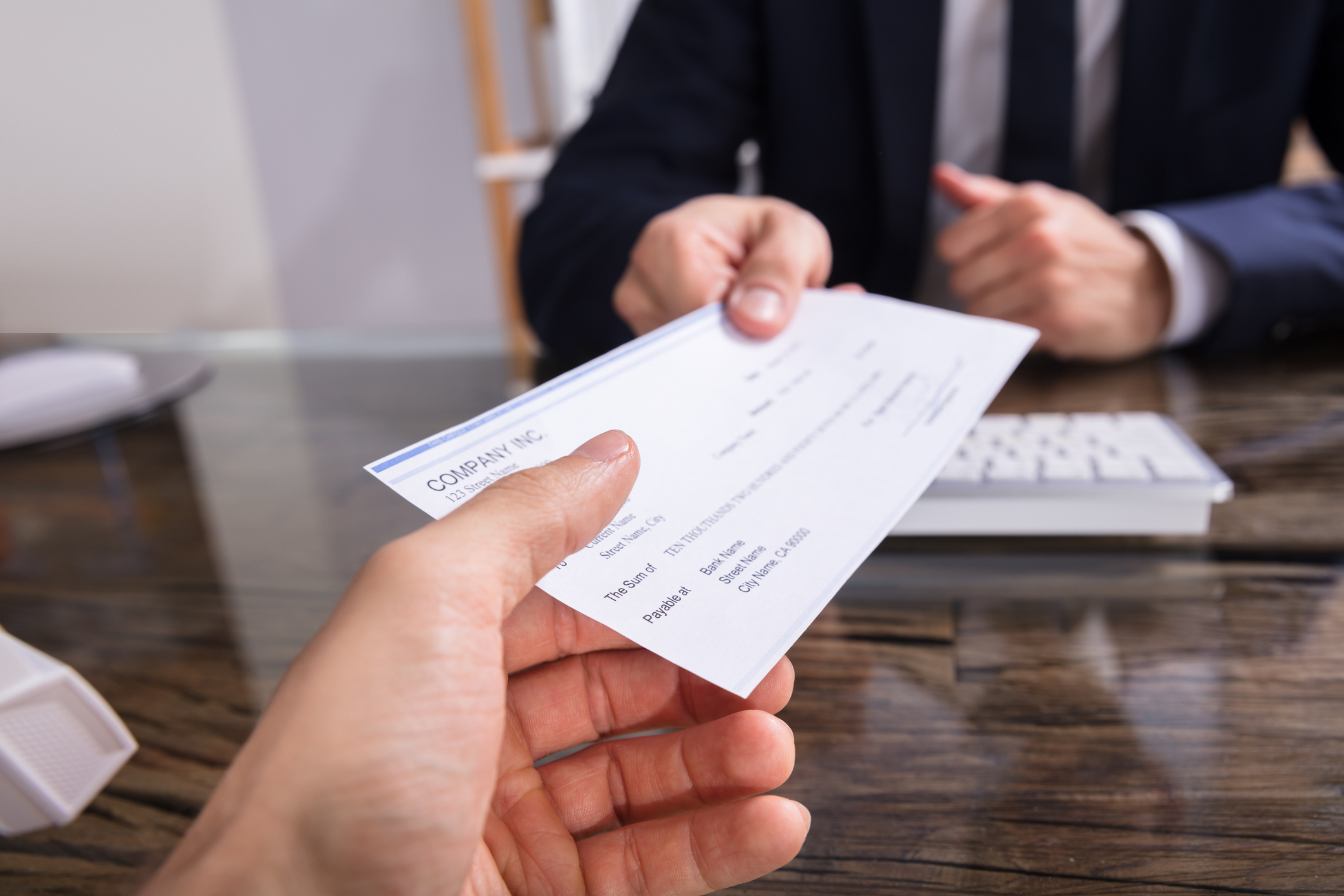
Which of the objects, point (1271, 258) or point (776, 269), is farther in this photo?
point (1271, 258)

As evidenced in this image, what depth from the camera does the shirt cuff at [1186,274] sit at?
25.2 inches

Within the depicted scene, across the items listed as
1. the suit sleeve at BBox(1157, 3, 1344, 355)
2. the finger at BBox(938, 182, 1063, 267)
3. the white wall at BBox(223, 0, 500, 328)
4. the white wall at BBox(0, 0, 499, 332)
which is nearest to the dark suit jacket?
the suit sleeve at BBox(1157, 3, 1344, 355)

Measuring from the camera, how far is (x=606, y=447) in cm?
24

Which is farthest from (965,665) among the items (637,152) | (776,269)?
(637,152)

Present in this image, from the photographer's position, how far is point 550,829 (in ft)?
0.81

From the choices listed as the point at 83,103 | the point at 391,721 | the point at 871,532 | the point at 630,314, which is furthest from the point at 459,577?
the point at 83,103

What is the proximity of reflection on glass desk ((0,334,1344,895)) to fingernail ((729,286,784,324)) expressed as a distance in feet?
0.43

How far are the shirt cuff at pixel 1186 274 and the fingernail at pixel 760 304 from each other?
1.41 ft

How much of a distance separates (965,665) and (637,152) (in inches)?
27.5

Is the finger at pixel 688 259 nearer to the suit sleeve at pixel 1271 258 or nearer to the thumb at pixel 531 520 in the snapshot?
the thumb at pixel 531 520

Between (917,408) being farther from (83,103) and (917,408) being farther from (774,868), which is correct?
(83,103)

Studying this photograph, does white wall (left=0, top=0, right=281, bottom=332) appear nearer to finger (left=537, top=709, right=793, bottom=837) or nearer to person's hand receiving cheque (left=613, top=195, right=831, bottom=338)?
person's hand receiving cheque (left=613, top=195, right=831, bottom=338)

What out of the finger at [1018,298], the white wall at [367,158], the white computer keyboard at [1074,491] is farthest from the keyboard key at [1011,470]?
the white wall at [367,158]

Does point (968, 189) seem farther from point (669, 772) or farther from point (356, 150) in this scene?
point (356, 150)
